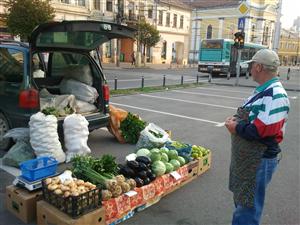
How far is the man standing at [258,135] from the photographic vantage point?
2732 mm

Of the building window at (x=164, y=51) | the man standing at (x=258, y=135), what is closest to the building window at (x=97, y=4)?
the building window at (x=164, y=51)

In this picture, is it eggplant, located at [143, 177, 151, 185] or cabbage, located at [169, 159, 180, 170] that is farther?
cabbage, located at [169, 159, 180, 170]

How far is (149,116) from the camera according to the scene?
9.59 metres

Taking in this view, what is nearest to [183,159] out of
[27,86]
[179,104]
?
[27,86]

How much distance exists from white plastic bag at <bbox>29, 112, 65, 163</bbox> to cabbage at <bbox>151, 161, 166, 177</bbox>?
67.5 inches

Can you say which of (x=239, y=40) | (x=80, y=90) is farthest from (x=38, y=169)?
Result: (x=239, y=40)

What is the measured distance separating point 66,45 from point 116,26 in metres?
1.21

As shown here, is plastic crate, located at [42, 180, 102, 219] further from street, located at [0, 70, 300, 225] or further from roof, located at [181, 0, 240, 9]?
roof, located at [181, 0, 240, 9]

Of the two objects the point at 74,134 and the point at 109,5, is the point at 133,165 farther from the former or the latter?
the point at 109,5

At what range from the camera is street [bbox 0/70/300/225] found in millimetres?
3852

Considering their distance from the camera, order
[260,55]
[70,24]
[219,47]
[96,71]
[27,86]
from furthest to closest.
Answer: [219,47]
[96,71]
[27,86]
[70,24]
[260,55]

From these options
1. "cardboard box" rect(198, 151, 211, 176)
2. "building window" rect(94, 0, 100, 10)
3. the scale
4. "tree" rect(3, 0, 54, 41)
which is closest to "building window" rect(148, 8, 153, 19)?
"building window" rect(94, 0, 100, 10)

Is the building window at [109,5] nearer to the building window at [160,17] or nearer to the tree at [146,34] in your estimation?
the tree at [146,34]

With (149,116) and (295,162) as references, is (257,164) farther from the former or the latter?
(149,116)
